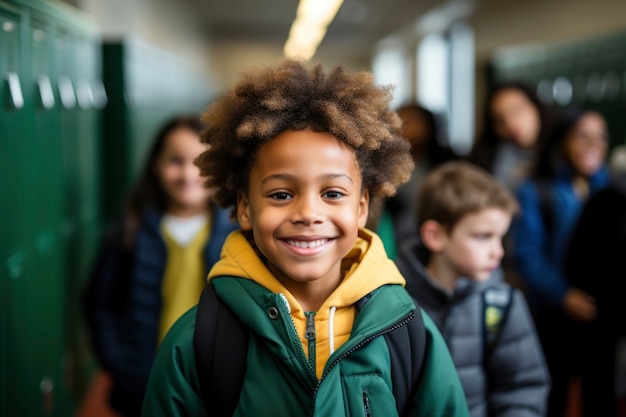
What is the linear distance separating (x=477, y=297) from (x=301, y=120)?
900 mm

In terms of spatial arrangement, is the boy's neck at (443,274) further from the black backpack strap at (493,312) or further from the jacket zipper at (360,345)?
the jacket zipper at (360,345)

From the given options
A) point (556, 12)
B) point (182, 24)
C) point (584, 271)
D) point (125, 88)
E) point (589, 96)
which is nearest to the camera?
point (584, 271)

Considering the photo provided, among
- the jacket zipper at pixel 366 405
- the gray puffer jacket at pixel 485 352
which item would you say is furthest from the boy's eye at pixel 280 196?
the gray puffer jacket at pixel 485 352

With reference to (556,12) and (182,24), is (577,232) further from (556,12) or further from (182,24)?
(182,24)

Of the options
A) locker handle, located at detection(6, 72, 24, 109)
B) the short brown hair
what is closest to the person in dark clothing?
the short brown hair

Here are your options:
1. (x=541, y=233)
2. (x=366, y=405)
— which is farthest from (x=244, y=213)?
(x=541, y=233)

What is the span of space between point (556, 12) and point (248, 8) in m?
5.51

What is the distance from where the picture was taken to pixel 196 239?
2.80 m

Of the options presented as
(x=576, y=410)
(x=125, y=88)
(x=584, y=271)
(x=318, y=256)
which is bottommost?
(x=576, y=410)

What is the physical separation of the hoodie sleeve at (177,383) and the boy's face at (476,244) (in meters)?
0.99

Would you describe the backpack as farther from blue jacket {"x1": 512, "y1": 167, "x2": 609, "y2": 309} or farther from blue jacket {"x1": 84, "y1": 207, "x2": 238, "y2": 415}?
blue jacket {"x1": 512, "y1": 167, "x2": 609, "y2": 309}

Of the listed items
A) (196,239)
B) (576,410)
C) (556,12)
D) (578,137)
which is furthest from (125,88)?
(556,12)

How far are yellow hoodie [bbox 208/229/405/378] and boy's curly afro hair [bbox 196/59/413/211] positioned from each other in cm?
15

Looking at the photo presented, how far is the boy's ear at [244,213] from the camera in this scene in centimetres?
161
